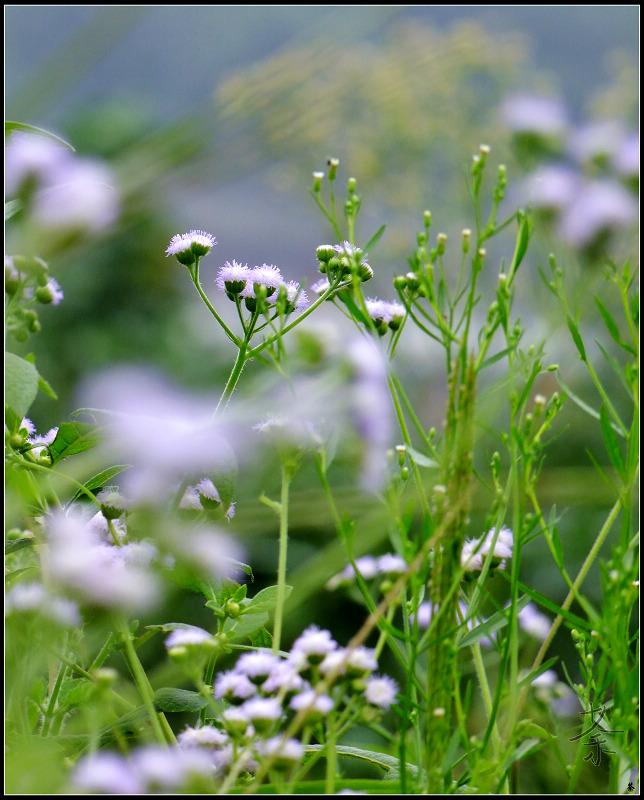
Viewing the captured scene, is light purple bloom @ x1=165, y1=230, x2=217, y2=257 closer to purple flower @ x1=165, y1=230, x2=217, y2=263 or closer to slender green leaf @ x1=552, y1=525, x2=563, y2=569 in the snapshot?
purple flower @ x1=165, y1=230, x2=217, y2=263

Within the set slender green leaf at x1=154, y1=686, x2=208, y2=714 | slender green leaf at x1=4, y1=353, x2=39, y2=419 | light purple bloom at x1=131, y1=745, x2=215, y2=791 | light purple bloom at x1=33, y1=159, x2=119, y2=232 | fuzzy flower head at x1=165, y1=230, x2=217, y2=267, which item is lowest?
slender green leaf at x1=154, y1=686, x2=208, y2=714

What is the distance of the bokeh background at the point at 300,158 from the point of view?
0.20m

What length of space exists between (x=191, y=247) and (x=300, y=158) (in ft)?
0.59

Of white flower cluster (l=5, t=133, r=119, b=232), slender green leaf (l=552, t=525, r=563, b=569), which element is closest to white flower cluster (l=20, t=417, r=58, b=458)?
white flower cluster (l=5, t=133, r=119, b=232)

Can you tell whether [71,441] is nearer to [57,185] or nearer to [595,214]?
[57,185]

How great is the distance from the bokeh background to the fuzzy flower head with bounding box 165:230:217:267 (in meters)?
0.04

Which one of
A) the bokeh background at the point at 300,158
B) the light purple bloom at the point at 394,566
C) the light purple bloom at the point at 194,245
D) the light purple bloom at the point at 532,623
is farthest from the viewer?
the light purple bloom at the point at 532,623

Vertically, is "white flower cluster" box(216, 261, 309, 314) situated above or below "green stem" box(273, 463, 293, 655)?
above

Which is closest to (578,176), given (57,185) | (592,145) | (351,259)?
(592,145)

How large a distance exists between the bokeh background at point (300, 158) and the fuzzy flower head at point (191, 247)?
1.4 inches

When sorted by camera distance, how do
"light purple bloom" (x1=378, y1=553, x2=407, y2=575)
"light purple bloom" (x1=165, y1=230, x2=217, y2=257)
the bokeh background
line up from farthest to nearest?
"light purple bloom" (x1=165, y1=230, x2=217, y2=257), "light purple bloom" (x1=378, y1=553, x2=407, y2=575), the bokeh background

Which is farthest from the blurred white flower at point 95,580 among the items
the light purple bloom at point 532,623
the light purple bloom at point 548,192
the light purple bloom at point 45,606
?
the light purple bloom at point 532,623

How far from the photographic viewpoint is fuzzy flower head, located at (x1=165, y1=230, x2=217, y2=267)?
0.40 meters

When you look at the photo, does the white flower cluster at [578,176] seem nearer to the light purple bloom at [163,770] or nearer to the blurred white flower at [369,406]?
the blurred white flower at [369,406]
